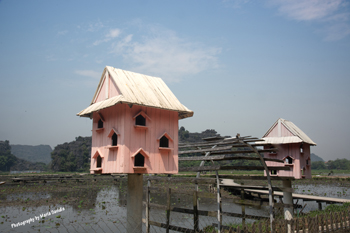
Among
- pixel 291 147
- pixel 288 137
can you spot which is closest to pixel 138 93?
A: pixel 288 137

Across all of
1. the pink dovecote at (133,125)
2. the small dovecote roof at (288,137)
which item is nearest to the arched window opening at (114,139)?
the pink dovecote at (133,125)

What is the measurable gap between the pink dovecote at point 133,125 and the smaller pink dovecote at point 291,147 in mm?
5347

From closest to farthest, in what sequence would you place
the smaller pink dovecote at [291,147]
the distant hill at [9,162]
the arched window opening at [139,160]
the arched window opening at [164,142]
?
the arched window opening at [139,160] < the arched window opening at [164,142] < the smaller pink dovecote at [291,147] < the distant hill at [9,162]

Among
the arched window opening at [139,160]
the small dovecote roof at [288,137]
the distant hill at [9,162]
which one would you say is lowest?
the distant hill at [9,162]

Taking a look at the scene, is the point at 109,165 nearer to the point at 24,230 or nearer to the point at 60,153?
the point at 24,230

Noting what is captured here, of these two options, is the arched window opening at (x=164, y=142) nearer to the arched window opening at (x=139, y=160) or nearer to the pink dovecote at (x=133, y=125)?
the pink dovecote at (x=133, y=125)

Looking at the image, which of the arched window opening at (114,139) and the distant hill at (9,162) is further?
the distant hill at (9,162)

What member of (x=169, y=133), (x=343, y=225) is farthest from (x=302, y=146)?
(x=169, y=133)

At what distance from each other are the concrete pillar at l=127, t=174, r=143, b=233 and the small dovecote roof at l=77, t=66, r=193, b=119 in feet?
8.59

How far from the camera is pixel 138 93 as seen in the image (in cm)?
949

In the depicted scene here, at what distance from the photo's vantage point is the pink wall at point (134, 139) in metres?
8.78

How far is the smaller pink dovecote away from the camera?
507 inches

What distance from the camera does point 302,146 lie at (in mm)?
13352

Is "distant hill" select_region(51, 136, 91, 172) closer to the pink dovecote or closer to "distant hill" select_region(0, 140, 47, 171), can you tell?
"distant hill" select_region(0, 140, 47, 171)
